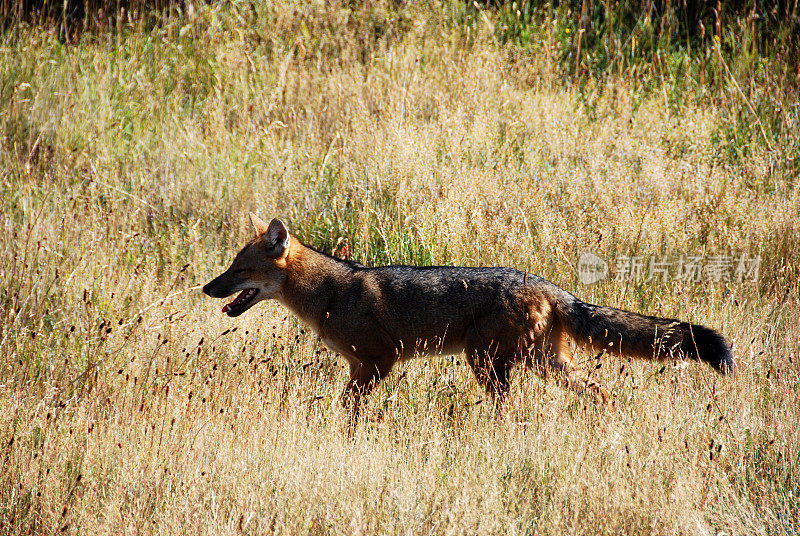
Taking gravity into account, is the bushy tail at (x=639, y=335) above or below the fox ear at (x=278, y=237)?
below

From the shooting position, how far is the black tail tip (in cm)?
434

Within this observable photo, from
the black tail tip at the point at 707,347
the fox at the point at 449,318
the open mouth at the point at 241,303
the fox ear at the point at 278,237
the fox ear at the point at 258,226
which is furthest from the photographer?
→ the fox ear at the point at 258,226

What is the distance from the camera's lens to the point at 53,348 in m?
5.40

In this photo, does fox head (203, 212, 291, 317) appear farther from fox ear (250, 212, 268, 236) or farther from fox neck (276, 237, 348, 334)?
Answer: fox ear (250, 212, 268, 236)

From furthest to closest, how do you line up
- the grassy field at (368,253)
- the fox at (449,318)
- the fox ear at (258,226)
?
1. the fox ear at (258,226)
2. the fox at (449,318)
3. the grassy field at (368,253)

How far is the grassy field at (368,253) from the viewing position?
12.5 ft

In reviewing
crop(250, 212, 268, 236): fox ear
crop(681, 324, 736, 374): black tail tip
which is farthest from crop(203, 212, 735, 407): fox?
crop(250, 212, 268, 236): fox ear

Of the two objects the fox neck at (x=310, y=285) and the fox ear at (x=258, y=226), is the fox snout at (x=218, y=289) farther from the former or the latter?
the fox ear at (x=258, y=226)

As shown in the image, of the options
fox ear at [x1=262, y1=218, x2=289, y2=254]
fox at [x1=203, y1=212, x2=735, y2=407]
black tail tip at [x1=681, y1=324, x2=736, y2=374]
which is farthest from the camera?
fox ear at [x1=262, y1=218, x2=289, y2=254]

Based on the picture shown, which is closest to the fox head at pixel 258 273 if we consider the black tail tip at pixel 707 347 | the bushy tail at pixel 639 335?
the bushy tail at pixel 639 335

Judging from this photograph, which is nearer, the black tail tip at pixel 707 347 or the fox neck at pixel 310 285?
the black tail tip at pixel 707 347

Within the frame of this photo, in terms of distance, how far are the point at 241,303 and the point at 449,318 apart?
1.46 metres

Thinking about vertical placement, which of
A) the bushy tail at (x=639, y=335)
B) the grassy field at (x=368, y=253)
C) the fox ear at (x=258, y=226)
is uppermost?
the fox ear at (x=258, y=226)

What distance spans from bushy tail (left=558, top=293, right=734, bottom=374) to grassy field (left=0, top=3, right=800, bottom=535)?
27cm
